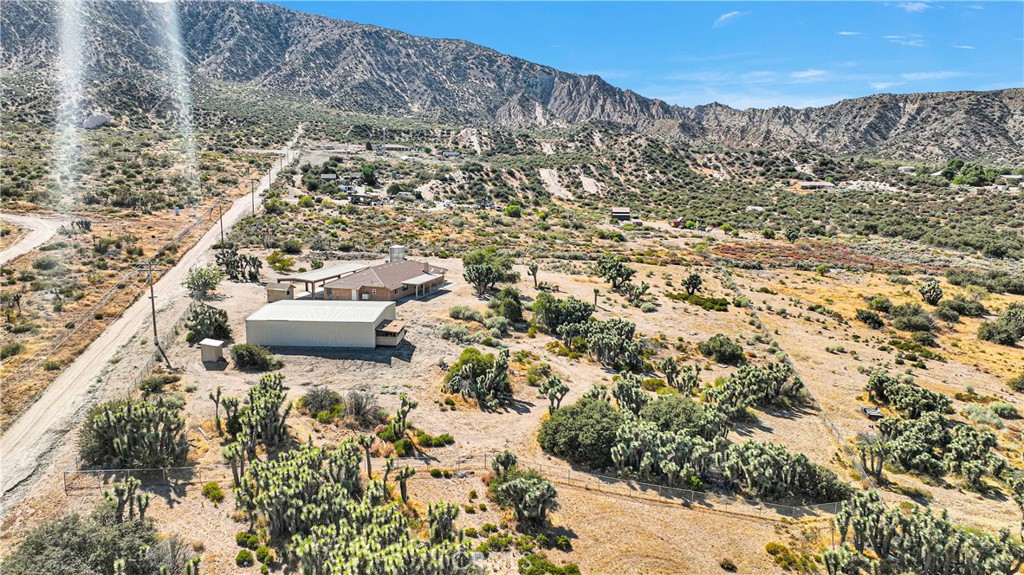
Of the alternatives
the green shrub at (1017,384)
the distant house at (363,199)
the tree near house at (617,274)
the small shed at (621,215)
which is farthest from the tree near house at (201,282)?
the small shed at (621,215)

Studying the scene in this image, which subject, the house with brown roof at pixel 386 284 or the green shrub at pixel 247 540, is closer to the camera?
the green shrub at pixel 247 540

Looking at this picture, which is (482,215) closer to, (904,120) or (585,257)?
(585,257)

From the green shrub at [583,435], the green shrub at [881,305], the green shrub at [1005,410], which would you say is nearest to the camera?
the green shrub at [583,435]

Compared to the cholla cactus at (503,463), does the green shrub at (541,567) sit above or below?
below

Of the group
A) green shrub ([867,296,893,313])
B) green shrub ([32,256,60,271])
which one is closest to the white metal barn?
green shrub ([32,256,60,271])

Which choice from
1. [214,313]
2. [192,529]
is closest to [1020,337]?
[192,529]

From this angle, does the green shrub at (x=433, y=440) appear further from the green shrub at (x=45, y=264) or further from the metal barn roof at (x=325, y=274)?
the green shrub at (x=45, y=264)

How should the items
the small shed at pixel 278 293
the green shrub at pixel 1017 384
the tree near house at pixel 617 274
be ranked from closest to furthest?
the green shrub at pixel 1017 384 < the small shed at pixel 278 293 < the tree near house at pixel 617 274
